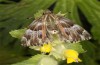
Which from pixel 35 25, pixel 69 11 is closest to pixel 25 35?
pixel 35 25

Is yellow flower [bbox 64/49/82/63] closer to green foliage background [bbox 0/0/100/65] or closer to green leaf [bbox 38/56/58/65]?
green leaf [bbox 38/56/58/65]

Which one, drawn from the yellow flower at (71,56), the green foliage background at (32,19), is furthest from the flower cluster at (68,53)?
the green foliage background at (32,19)

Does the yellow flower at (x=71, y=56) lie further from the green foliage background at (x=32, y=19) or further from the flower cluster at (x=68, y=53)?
the green foliage background at (x=32, y=19)

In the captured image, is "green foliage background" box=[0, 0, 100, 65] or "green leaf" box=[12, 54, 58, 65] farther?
"green foliage background" box=[0, 0, 100, 65]

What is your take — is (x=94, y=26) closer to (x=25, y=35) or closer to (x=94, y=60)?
(x=94, y=60)

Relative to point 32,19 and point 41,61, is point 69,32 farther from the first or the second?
point 32,19

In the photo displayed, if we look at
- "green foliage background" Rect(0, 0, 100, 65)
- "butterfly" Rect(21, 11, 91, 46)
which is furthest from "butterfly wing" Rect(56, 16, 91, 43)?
"green foliage background" Rect(0, 0, 100, 65)

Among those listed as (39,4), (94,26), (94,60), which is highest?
(39,4)
